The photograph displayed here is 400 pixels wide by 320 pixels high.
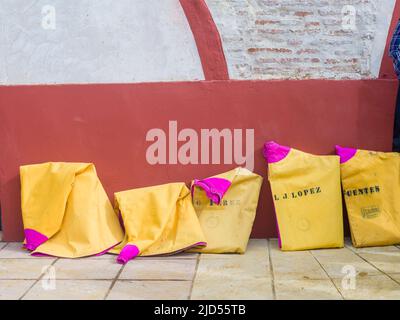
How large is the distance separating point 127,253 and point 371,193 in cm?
178

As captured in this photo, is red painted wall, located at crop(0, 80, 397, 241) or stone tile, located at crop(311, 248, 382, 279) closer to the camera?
stone tile, located at crop(311, 248, 382, 279)

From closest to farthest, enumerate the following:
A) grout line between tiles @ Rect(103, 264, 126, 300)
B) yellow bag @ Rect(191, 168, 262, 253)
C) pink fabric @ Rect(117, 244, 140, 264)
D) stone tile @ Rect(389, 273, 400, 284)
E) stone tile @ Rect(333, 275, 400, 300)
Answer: stone tile @ Rect(333, 275, 400, 300), grout line between tiles @ Rect(103, 264, 126, 300), stone tile @ Rect(389, 273, 400, 284), pink fabric @ Rect(117, 244, 140, 264), yellow bag @ Rect(191, 168, 262, 253)

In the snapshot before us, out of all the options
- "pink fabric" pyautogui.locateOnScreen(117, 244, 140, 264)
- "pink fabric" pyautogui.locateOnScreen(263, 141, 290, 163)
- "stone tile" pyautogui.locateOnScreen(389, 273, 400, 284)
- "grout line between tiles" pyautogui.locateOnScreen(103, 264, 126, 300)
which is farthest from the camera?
"pink fabric" pyautogui.locateOnScreen(263, 141, 290, 163)

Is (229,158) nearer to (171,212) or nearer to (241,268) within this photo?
(171,212)

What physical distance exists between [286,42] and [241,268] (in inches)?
66.2

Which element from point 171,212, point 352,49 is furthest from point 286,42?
point 171,212

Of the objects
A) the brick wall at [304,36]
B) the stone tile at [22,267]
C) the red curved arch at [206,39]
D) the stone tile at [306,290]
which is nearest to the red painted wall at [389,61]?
the brick wall at [304,36]

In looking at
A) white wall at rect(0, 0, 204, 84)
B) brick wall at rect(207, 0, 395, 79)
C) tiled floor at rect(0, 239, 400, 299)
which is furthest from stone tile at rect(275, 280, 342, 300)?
white wall at rect(0, 0, 204, 84)

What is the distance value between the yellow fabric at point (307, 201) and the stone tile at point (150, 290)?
39.5 inches

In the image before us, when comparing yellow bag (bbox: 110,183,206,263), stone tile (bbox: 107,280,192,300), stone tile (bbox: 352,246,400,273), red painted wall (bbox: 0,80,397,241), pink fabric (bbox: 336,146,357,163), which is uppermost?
red painted wall (bbox: 0,80,397,241)

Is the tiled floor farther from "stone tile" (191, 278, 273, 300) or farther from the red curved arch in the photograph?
the red curved arch

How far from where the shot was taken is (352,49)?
3607 mm

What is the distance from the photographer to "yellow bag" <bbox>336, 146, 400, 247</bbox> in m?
3.48

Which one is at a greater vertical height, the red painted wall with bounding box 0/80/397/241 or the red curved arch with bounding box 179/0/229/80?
the red curved arch with bounding box 179/0/229/80
